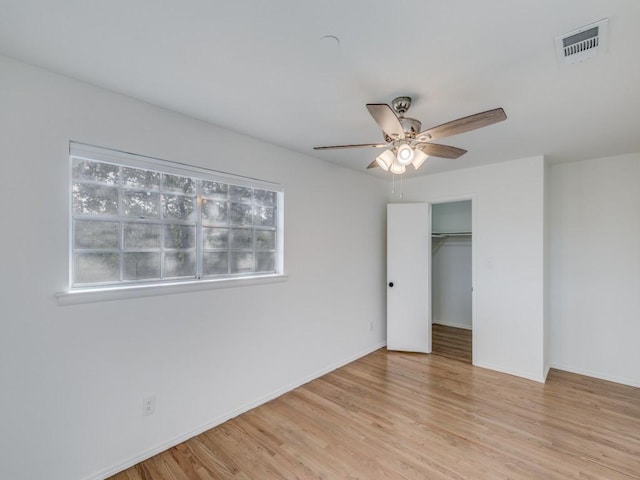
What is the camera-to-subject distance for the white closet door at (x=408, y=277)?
4094 mm

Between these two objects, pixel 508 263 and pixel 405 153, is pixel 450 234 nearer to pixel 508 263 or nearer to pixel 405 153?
pixel 508 263

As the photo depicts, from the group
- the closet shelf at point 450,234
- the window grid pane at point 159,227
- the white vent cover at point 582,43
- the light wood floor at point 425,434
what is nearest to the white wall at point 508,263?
the light wood floor at point 425,434

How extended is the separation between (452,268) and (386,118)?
4492 mm

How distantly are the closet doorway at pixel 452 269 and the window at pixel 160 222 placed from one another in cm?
365

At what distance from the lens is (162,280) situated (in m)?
2.26

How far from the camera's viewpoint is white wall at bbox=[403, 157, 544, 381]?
3289 mm

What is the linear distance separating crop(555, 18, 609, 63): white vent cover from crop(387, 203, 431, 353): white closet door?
8.63 ft

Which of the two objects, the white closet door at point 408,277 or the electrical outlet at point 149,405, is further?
the white closet door at point 408,277

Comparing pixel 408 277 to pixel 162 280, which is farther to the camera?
pixel 408 277

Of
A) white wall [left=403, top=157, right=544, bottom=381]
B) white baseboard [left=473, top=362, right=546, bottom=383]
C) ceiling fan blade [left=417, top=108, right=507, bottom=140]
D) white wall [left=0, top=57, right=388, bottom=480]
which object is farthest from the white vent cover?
white baseboard [left=473, top=362, right=546, bottom=383]

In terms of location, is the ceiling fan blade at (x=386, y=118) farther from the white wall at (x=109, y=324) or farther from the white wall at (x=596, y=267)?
the white wall at (x=596, y=267)

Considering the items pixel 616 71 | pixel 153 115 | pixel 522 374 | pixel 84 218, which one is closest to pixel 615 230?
pixel 522 374

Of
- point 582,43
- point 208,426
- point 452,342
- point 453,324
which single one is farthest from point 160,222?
point 453,324

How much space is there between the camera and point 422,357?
13.0 ft
